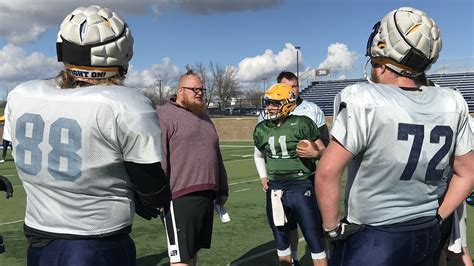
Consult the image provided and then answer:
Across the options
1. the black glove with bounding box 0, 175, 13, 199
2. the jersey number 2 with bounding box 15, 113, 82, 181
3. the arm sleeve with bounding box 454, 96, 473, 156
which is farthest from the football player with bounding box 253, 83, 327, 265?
the jersey number 2 with bounding box 15, 113, 82, 181

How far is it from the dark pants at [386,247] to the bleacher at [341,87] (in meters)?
32.9

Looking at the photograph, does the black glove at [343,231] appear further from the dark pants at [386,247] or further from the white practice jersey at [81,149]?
the white practice jersey at [81,149]

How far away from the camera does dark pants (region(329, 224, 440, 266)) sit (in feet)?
7.27

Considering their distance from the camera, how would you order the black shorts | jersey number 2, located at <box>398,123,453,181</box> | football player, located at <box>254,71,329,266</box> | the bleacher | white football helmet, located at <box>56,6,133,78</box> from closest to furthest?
white football helmet, located at <box>56,6,133,78</box> < jersey number 2, located at <box>398,123,453,181</box> < the black shorts < football player, located at <box>254,71,329,266</box> < the bleacher

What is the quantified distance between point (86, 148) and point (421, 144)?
56.4 inches

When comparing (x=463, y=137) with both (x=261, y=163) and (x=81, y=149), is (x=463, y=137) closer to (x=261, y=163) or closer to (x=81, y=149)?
(x=81, y=149)

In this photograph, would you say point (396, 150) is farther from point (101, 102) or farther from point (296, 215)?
point (296, 215)

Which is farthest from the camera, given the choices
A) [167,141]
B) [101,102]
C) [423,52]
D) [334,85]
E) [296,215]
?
[334,85]

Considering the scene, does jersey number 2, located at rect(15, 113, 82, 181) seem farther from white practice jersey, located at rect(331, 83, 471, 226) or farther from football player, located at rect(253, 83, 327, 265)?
football player, located at rect(253, 83, 327, 265)

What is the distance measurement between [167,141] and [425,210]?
216 cm

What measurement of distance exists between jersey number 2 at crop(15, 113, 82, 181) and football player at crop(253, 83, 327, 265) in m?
2.55

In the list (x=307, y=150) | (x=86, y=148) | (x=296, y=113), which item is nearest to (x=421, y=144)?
(x=86, y=148)

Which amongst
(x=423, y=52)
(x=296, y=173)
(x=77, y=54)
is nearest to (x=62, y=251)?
(x=77, y=54)

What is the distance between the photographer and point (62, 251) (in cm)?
204
